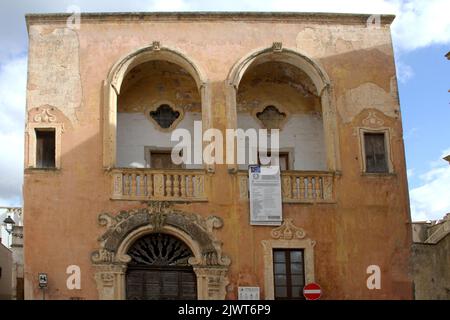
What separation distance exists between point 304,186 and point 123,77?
5697 millimetres

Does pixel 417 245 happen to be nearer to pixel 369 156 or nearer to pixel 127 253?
pixel 369 156

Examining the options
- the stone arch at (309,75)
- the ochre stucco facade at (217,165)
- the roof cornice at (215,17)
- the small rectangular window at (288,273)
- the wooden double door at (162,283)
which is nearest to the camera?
the ochre stucco facade at (217,165)

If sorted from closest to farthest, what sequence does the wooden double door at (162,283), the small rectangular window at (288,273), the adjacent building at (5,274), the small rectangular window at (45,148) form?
the wooden double door at (162,283) → the small rectangular window at (288,273) → the small rectangular window at (45,148) → the adjacent building at (5,274)

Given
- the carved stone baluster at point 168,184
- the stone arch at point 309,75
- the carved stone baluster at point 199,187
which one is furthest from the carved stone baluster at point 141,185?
the stone arch at point 309,75

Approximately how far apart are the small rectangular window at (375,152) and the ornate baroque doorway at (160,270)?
5472 mm

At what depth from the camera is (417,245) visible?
64.5ft

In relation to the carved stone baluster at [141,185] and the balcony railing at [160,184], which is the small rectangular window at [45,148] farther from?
the carved stone baluster at [141,185]

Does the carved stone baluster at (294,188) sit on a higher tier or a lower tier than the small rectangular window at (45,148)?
lower

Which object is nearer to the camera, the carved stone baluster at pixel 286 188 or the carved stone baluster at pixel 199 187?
the carved stone baluster at pixel 199 187

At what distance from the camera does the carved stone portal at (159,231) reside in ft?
60.8

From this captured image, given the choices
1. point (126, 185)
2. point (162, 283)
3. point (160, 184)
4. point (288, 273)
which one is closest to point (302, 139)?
point (288, 273)

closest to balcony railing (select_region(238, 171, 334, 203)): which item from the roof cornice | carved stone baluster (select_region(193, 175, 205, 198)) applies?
carved stone baluster (select_region(193, 175, 205, 198))

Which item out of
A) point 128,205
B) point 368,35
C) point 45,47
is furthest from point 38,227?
point 368,35

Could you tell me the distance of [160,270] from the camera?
62.6ft
